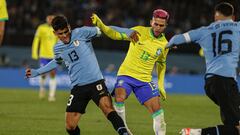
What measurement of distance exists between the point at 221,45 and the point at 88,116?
22.5 ft

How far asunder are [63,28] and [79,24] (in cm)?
1605

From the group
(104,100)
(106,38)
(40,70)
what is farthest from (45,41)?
(104,100)

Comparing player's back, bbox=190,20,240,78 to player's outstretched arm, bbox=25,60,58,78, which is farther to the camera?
player's outstretched arm, bbox=25,60,58,78

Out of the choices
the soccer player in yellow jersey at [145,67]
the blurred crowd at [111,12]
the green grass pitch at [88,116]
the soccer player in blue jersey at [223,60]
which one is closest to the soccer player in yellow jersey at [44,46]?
the green grass pitch at [88,116]

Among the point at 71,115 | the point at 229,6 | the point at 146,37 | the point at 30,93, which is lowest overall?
the point at 30,93

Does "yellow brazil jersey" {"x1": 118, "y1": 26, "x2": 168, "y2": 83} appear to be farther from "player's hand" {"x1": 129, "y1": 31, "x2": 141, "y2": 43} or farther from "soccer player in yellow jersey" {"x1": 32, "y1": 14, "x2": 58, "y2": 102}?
"soccer player in yellow jersey" {"x1": 32, "y1": 14, "x2": 58, "y2": 102}

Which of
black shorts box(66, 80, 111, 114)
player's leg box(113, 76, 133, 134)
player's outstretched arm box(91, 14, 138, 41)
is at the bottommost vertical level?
player's leg box(113, 76, 133, 134)

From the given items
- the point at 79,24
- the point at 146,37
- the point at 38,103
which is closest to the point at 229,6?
the point at 146,37

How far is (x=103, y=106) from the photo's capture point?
1010 centimetres

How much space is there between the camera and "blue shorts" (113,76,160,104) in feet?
36.5

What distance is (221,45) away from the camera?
30.3 ft

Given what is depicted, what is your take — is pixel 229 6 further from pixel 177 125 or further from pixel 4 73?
pixel 4 73

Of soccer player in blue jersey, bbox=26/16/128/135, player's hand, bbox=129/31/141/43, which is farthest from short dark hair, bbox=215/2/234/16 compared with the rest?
soccer player in blue jersey, bbox=26/16/128/135

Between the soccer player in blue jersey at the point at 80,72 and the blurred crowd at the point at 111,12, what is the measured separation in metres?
15.7
